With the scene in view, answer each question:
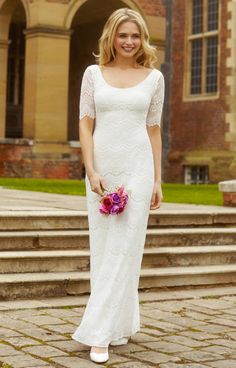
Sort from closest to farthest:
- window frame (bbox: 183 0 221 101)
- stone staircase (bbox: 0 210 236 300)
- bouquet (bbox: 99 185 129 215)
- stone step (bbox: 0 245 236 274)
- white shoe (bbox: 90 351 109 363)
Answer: white shoe (bbox: 90 351 109 363)
bouquet (bbox: 99 185 129 215)
stone staircase (bbox: 0 210 236 300)
stone step (bbox: 0 245 236 274)
window frame (bbox: 183 0 221 101)

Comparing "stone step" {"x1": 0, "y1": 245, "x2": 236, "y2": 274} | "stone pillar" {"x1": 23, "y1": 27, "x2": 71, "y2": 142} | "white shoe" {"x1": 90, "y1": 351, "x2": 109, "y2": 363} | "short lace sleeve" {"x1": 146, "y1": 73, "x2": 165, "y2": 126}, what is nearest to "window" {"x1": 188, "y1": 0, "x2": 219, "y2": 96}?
"stone pillar" {"x1": 23, "y1": 27, "x2": 71, "y2": 142}

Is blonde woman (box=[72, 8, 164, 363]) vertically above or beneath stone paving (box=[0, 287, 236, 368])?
above

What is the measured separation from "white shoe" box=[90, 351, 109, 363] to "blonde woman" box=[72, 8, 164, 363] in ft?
0.29

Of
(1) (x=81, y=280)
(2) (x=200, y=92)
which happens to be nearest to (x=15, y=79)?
(2) (x=200, y=92)

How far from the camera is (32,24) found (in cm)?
2023

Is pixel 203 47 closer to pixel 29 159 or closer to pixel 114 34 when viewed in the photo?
pixel 29 159

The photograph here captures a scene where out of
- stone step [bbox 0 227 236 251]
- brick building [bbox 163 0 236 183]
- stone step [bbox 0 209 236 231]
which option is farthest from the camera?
brick building [bbox 163 0 236 183]

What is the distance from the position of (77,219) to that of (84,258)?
2.50 ft

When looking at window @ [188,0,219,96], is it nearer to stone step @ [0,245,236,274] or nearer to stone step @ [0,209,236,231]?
stone step @ [0,209,236,231]

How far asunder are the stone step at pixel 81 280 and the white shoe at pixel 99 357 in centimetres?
187

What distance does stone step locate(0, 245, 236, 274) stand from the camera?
6848mm

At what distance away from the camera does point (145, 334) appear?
5.39 metres

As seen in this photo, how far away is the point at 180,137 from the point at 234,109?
2115 millimetres

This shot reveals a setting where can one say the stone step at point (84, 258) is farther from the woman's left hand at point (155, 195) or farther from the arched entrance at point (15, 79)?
the arched entrance at point (15, 79)
